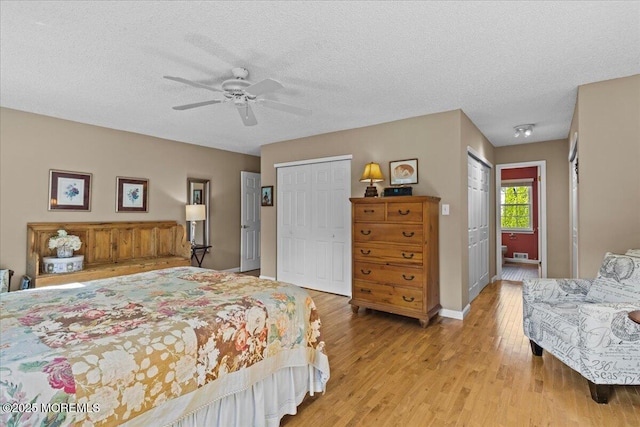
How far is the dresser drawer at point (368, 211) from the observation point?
3.68 m

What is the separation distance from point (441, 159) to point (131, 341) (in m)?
3.52

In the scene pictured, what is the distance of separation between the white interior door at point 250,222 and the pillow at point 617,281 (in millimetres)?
5302

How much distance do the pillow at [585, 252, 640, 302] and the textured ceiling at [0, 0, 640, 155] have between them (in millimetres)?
1561

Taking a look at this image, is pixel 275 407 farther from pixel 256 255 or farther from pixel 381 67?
pixel 256 255

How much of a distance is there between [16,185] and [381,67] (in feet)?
14.1

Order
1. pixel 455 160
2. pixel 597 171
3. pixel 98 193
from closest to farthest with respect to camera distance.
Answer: pixel 597 171 → pixel 455 160 → pixel 98 193

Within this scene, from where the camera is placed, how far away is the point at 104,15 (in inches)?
75.7

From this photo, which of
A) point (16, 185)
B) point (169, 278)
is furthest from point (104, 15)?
point (16, 185)

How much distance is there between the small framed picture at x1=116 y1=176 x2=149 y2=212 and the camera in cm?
459

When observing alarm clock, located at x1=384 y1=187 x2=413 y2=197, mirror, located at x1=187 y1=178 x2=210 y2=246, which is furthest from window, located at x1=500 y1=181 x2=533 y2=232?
mirror, located at x1=187 y1=178 x2=210 y2=246

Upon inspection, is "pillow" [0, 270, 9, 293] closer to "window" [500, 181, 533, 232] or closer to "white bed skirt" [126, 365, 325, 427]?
"white bed skirt" [126, 365, 325, 427]

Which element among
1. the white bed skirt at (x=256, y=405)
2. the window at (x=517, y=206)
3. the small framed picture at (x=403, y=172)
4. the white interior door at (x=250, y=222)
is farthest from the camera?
the window at (x=517, y=206)

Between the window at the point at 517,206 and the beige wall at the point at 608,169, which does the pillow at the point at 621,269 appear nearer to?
the beige wall at the point at 608,169

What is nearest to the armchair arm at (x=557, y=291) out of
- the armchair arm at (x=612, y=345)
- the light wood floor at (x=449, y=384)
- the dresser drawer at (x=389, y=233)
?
the light wood floor at (x=449, y=384)
